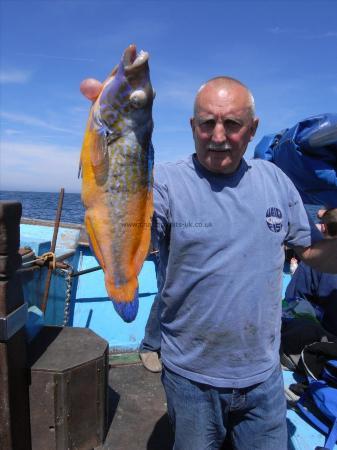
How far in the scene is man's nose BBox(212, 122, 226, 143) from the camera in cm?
198

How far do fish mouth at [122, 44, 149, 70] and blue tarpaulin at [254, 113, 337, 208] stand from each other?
1.04 metres

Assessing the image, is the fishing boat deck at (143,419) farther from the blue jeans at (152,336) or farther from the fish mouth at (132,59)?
the fish mouth at (132,59)

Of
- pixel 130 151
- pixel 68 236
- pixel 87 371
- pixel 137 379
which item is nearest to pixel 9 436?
pixel 87 371

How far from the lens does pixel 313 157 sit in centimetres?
225

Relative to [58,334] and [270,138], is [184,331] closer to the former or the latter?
[270,138]

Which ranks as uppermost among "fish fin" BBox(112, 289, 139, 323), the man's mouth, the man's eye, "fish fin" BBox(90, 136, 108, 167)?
the man's eye

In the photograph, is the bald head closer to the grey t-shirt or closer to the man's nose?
the man's nose

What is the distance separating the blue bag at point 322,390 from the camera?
11.4ft

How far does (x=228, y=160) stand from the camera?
206cm

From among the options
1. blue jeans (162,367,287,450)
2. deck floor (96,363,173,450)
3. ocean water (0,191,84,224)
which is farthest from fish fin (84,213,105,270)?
deck floor (96,363,173,450)

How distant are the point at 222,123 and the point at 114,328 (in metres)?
4.79

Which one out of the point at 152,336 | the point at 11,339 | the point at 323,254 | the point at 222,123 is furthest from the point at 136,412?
the point at 222,123

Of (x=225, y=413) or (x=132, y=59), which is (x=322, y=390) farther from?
(x=132, y=59)

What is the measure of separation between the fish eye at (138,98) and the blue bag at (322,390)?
10.1ft
